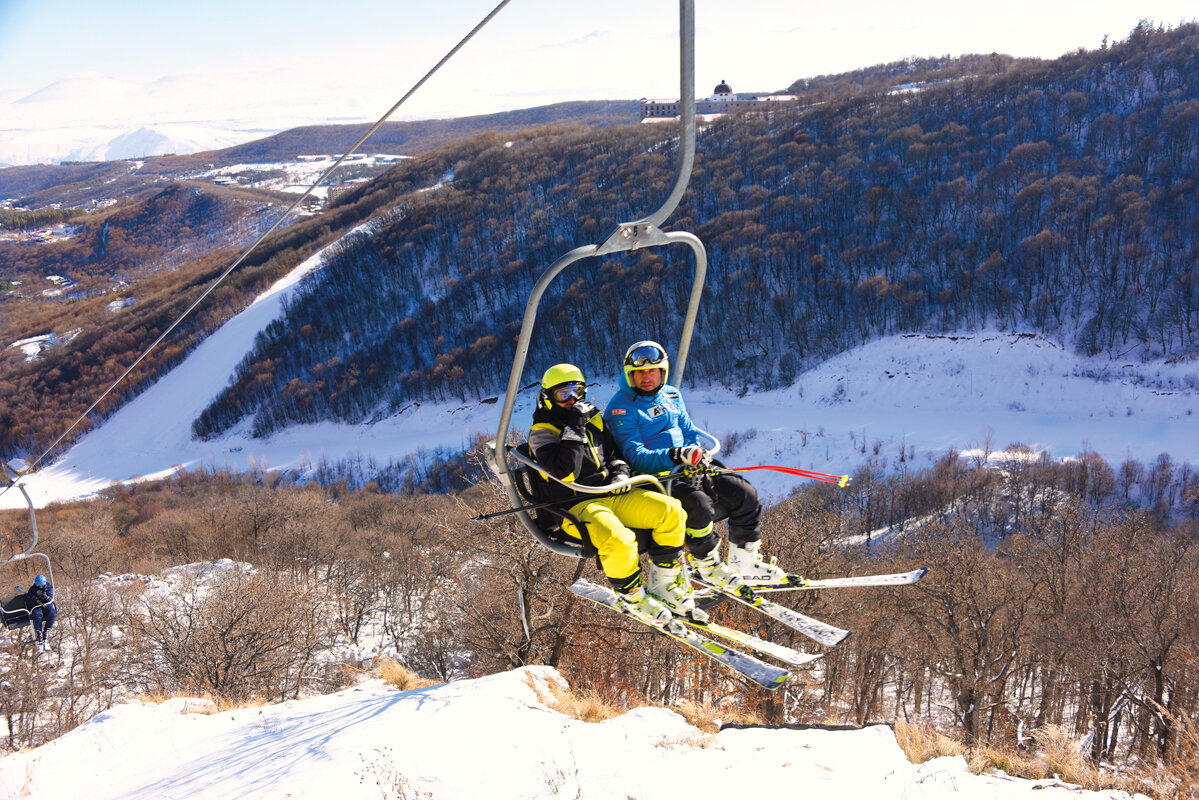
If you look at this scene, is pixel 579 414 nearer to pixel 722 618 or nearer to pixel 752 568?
pixel 752 568

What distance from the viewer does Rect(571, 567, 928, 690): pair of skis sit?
5.47 m

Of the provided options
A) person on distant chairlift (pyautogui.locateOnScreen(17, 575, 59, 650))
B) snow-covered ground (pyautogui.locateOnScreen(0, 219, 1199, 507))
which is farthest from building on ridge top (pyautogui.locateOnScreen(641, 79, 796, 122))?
person on distant chairlift (pyautogui.locateOnScreen(17, 575, 59, 650))

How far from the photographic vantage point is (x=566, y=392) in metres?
5.69

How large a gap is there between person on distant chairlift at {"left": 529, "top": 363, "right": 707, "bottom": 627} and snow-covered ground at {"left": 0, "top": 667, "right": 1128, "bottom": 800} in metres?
1.18

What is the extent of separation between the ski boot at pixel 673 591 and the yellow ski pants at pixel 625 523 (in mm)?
363

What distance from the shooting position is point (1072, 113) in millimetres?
78312

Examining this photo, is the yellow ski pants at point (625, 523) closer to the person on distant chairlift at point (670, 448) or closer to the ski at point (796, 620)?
the person on distant chairlift at point (670, 448)

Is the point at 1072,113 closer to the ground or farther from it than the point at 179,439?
farther from it

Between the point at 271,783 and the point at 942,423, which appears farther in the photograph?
the point at 942,423

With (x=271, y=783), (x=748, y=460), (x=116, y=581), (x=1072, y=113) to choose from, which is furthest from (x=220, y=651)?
(x=1072, y=113)

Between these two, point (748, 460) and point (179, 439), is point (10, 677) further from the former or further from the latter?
point (179, 439)

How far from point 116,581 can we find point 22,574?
6.48 metres

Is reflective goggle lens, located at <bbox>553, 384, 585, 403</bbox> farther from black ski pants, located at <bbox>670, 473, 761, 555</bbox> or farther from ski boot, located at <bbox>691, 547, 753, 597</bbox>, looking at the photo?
ski boot, located at <bbox>691, 547, 753, 597</bbox>

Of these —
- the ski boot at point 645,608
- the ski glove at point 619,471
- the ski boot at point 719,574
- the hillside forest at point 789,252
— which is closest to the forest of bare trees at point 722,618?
the ski boot at point 719,574
